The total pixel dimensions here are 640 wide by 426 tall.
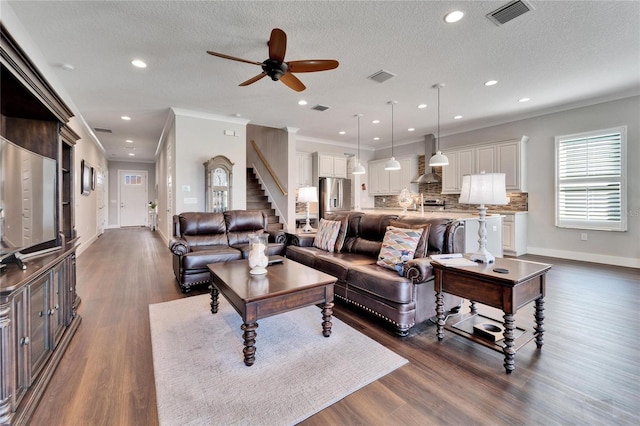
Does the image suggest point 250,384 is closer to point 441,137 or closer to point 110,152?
point 441,137

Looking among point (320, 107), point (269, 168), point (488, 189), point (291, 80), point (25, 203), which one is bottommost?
point (25, 203)

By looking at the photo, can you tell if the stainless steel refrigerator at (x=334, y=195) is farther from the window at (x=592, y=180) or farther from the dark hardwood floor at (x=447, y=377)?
the dark hardwood floor at (x=447, y=377)

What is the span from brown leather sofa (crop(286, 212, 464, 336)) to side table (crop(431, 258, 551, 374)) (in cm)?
20

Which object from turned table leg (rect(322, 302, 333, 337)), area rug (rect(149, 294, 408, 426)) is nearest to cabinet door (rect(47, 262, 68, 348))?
area rug (rect(149, 294, 408, 426))

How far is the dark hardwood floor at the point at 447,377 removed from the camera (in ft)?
5.05

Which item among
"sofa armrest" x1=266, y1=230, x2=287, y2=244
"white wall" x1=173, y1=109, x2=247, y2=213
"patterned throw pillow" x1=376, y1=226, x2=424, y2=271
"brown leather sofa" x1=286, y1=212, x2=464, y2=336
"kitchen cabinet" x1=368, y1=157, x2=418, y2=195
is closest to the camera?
"brown leather sofa" x1=286, y1=212, x2=464, y2=336

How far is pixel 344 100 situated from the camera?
4863 mm

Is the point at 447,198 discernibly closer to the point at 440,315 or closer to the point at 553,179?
the point at 553,179

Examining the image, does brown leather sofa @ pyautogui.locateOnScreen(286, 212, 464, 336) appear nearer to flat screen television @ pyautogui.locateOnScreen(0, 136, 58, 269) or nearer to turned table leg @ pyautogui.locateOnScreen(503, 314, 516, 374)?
turned table leg @ pyautogui.locateOnScreen(503, 314, 516, 374)

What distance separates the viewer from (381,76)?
3871 mm

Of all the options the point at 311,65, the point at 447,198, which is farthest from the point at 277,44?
the point at 447,198

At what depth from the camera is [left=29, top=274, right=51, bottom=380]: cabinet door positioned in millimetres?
1708

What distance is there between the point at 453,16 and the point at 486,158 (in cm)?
441

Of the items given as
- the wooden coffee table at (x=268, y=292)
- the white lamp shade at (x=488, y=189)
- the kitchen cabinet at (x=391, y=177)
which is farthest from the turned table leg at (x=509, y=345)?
the kitchen cabinet at (x=391, y=177)
